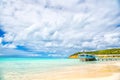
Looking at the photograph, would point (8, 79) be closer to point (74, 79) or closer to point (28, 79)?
point (28, 79)

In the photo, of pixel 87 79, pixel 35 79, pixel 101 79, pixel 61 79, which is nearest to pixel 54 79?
pixel 61 79

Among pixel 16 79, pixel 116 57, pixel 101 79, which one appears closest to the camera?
pixel 101 79

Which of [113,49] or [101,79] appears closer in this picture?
[101,79]

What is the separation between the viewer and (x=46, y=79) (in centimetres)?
1198

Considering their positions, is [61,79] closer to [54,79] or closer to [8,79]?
[54,79]

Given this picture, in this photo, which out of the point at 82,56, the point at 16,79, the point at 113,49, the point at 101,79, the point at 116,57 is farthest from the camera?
the point at 113,49

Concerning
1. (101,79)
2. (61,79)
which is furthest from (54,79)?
A: (101,79)

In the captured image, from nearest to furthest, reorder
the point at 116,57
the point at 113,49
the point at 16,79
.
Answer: the point at 16,79, the point at 116,57, the point at 113,49

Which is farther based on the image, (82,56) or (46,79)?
(82,56)

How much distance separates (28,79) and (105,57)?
1726 inches

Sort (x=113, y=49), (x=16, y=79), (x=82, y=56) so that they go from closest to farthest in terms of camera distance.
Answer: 1. (x=16, y=79)
2. (x=82, y=56)
3. (x=113, y=49)

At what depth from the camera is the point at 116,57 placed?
50.6m

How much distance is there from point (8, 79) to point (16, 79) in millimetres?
577

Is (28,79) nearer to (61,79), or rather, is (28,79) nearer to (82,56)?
(61,79)
